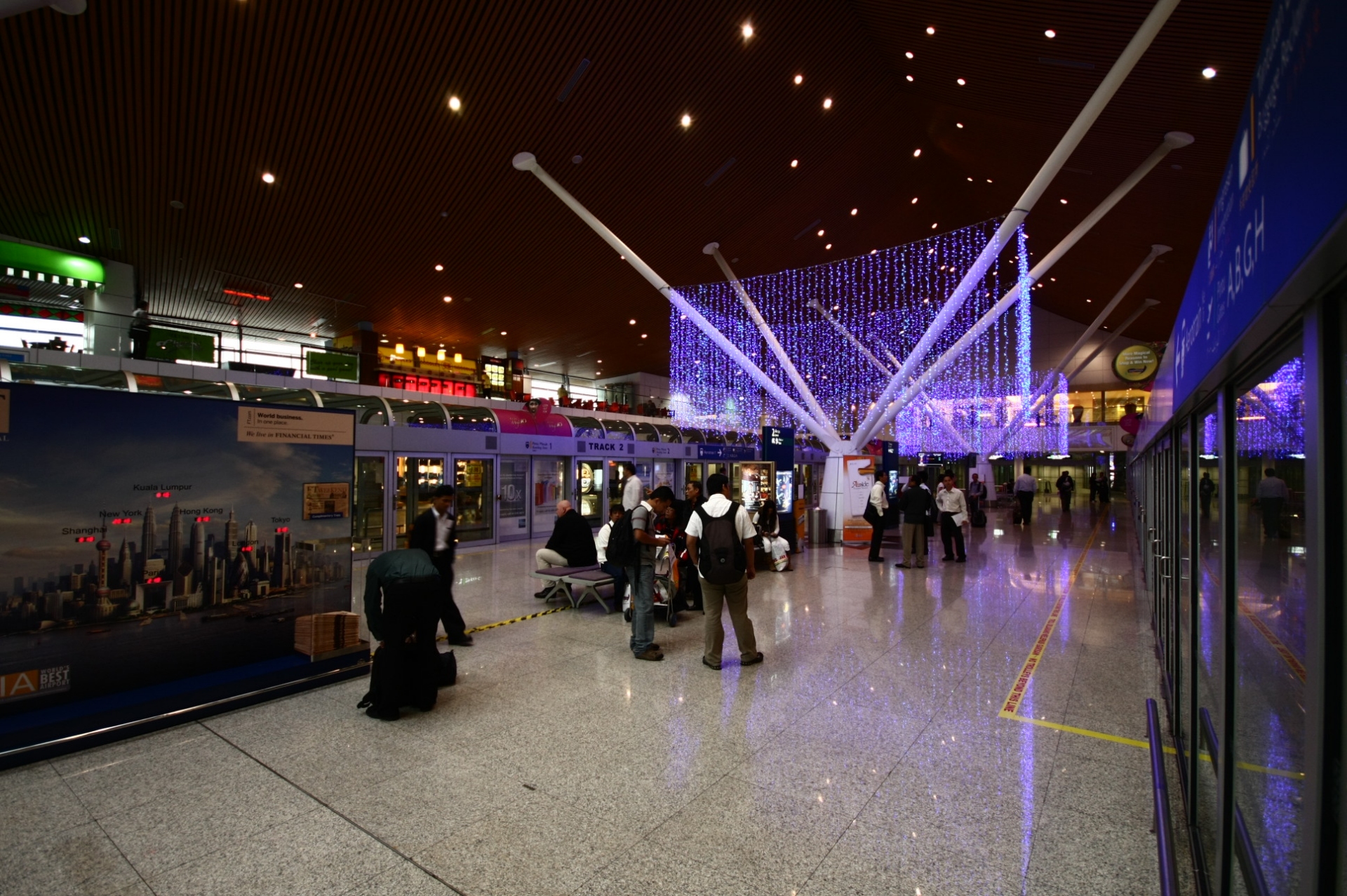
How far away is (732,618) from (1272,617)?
3.86m

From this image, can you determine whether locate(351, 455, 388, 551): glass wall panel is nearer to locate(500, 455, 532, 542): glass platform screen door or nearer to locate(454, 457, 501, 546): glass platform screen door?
locate(454, 457, 501, 546): glass platform screen door

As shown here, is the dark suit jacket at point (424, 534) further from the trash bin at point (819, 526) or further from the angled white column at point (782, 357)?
the angled white column at point (782, 357)

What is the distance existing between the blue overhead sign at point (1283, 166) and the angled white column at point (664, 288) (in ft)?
42.7

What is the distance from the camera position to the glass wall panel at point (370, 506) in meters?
12.2

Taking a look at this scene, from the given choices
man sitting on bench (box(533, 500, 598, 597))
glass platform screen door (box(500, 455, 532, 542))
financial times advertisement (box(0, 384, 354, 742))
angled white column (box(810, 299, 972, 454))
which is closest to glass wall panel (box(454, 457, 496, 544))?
glass platform screen door (box(500, 455, 532, 542))

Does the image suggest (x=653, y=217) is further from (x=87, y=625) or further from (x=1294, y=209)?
(x=1294, y=209)

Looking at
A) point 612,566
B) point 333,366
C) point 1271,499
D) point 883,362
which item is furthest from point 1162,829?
point 883,362

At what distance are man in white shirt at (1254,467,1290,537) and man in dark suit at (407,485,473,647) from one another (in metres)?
5.44

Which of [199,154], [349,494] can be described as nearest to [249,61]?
[199,154]

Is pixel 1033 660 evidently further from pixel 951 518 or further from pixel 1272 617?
pixel 951 518

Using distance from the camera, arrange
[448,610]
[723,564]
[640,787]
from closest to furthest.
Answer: [640,787]
[723,564]
[448,610]

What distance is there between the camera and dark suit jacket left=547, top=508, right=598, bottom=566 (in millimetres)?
7809

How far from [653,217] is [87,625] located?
14303 millimetres

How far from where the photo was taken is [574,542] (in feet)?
25.7
